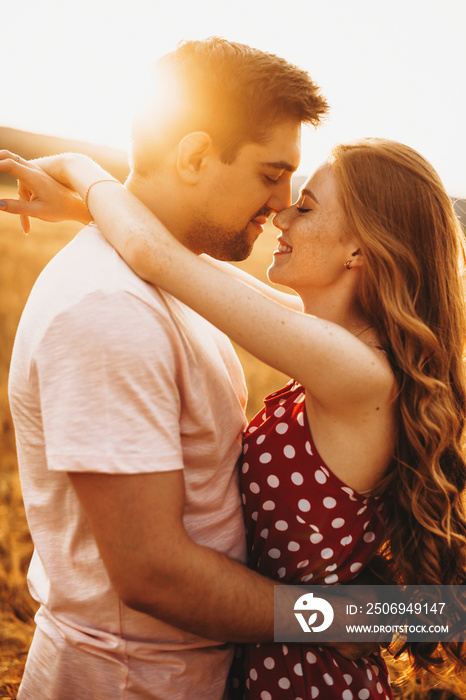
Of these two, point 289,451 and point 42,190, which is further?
point 42,190

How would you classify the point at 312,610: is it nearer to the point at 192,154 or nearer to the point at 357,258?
the point at 357,258

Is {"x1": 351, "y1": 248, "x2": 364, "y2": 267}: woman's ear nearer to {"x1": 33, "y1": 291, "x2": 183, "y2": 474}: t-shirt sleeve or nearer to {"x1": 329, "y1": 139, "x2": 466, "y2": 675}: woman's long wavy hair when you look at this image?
{"x1": 329, "y1": 139, "x2": 466, "y2": 675}: woman's long wavy hair

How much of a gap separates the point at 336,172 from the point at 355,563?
4.67ft

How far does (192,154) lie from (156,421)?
1.06m

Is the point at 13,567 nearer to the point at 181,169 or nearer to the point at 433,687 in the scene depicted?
the point at 433,687

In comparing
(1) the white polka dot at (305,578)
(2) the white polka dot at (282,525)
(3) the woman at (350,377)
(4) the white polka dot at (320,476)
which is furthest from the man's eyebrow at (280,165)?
(1) the white polka dot at (305,578)

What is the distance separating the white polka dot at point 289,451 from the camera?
1.97m

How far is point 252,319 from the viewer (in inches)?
67.9

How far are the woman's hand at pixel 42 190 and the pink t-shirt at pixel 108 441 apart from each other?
662 mm

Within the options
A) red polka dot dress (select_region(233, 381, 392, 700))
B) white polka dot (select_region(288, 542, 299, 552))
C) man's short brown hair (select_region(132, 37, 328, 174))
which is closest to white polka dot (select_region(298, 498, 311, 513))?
red polka dot dress (select_region(233, 381, 392, 700))

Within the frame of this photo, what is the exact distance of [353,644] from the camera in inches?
77.6

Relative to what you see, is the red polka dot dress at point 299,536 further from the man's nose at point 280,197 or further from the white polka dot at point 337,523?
the man's nose at point 280,197

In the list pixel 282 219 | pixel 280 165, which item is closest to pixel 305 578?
pixel 282 219

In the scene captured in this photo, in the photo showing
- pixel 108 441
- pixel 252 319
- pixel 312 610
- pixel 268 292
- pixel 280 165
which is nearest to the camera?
pixel 108 441
